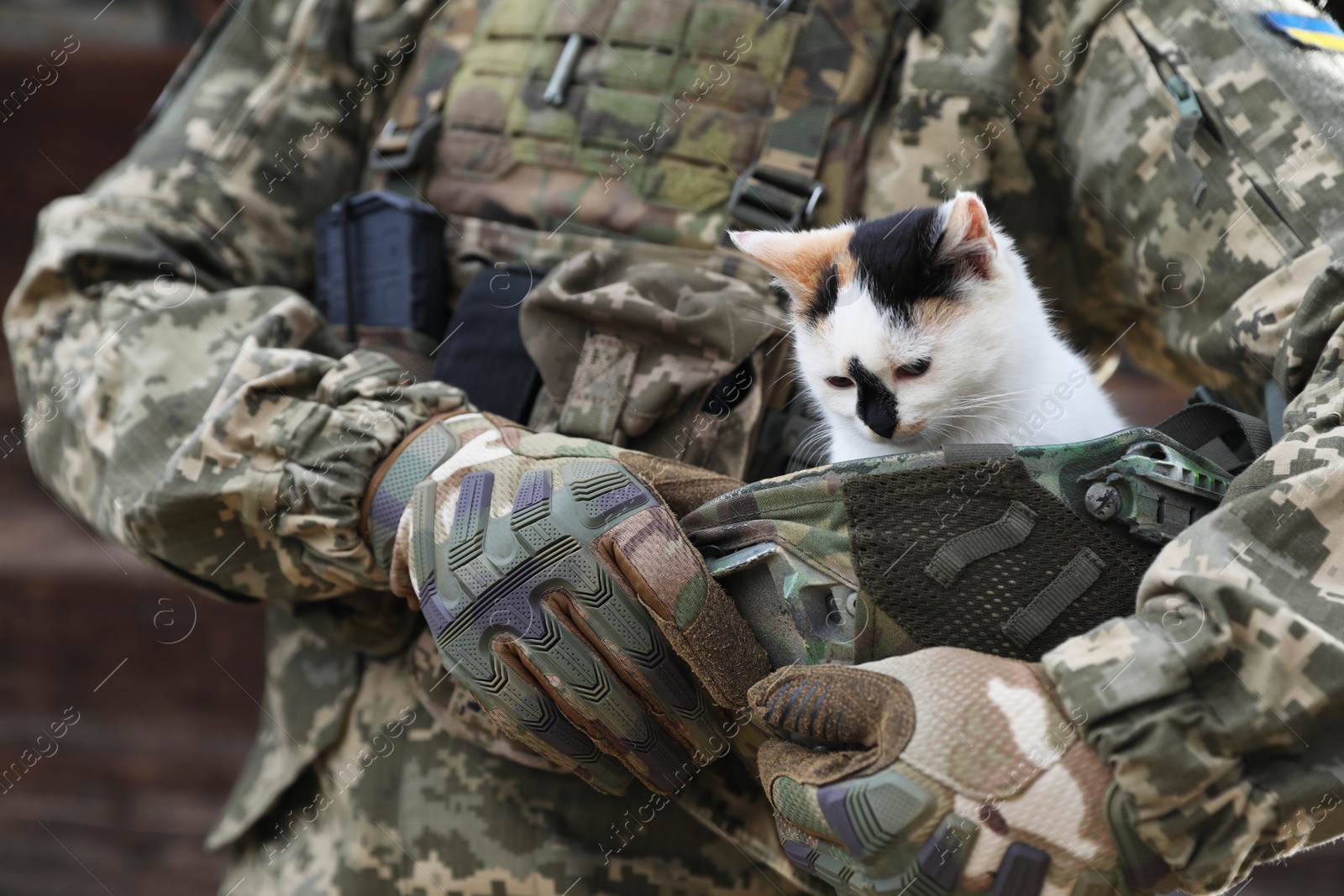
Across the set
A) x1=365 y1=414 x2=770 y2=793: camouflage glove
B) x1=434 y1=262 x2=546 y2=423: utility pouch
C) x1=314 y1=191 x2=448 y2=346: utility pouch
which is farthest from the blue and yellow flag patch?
x1=314 y1=191 x2=448 y2=346: utility pouch

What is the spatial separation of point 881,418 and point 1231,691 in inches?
16.0

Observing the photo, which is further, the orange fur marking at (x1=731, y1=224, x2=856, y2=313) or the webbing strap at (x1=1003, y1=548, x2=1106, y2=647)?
the orange fur marking at (x1=731, y1=224, x2=856, y2=313)

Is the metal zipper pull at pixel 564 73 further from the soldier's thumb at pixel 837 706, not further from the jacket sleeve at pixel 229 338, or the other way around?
the soldier's thumb at pixel 837 706

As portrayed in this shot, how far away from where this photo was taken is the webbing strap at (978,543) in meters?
0.70

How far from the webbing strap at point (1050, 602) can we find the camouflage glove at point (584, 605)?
0.20 m

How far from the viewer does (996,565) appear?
0.70 m

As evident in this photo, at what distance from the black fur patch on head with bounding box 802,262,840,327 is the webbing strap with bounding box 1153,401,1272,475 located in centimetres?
34

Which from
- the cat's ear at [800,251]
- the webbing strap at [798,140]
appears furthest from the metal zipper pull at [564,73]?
the cat's ear at [800,251]

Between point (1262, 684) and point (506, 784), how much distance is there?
0.78 metres

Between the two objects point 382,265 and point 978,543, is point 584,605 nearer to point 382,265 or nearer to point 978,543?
point 978,543

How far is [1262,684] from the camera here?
0.57 meters

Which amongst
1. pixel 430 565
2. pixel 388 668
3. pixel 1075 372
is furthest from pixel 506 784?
pixel 1075 372

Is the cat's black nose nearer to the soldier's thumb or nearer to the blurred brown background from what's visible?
the soldier's thumb

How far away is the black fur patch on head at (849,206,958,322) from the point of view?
0.91m
